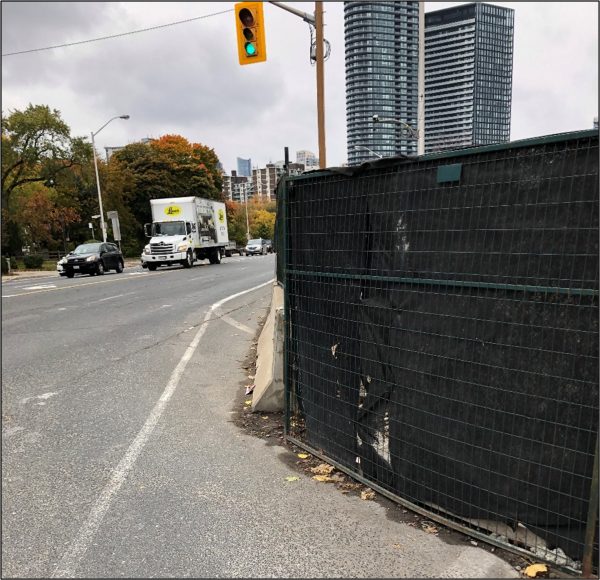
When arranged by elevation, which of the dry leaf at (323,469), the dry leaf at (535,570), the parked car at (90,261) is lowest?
the parked car at (90,261)

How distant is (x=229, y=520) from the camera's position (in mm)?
3254

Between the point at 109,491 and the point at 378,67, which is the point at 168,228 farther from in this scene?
the point at 109,491

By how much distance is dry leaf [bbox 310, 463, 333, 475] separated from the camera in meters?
3.91

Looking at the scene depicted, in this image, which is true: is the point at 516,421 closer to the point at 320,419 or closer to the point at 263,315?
the point at 320,419

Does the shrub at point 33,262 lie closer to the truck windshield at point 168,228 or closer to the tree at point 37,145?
the tree at point 37,145

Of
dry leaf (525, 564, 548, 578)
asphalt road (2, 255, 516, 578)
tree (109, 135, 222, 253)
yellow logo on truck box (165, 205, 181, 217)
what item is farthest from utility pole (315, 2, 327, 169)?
tree (109, 135, 222, 253)

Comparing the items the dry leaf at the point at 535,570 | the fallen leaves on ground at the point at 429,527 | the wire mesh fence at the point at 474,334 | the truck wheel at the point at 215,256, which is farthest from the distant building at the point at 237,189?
the dry leaf at the point at 535,570

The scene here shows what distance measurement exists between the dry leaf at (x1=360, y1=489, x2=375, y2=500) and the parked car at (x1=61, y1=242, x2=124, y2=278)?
25.6 metres

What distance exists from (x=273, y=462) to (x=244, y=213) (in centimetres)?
9900

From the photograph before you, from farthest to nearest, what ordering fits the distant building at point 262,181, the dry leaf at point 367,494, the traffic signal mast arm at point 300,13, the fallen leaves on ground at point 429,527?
the distant building at point 262,181 → the traffic signal mast arm at point 300,13 → the dry leaf at point 367,494 → the fallen leaves on ground at point 429,527

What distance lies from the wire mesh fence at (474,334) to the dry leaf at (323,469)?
0.13m

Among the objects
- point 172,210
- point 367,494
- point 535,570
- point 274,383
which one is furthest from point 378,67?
point 535,570

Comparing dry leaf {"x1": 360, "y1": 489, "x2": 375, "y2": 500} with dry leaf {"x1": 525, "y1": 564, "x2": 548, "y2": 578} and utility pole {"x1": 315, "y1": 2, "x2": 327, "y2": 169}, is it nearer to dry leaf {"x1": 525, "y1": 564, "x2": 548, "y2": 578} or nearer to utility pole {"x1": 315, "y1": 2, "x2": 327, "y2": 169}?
dry leaf {"x1": 525, "y1": 564, "x2": 548, "y2": 578}

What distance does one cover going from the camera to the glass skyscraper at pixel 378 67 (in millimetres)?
15062
